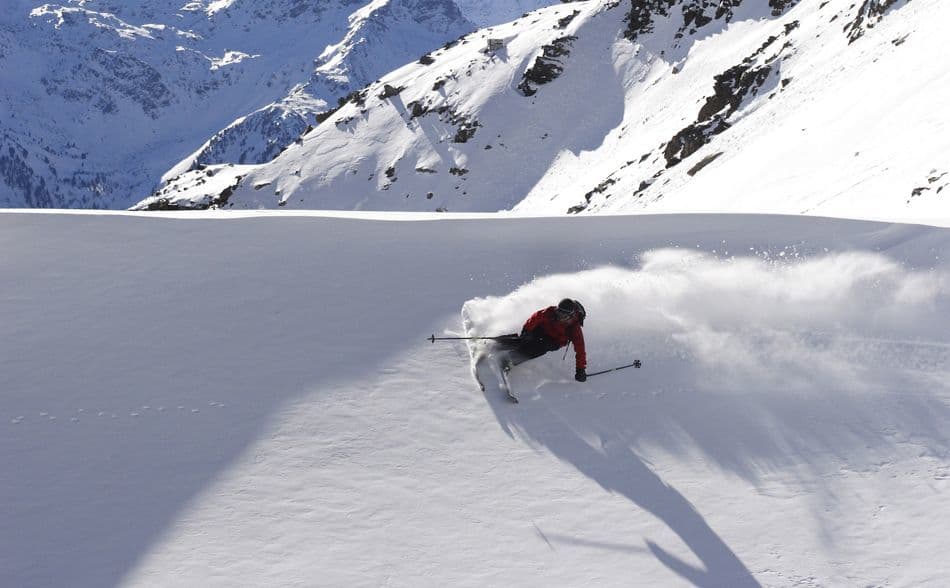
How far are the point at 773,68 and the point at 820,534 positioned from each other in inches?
2107

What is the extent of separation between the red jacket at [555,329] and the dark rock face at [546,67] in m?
80.7

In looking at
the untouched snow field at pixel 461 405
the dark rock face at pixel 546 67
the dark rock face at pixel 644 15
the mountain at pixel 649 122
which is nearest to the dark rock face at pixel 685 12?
the dark rock face at pixel 644 15

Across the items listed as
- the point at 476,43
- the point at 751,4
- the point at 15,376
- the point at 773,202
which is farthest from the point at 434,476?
the point at 476,43

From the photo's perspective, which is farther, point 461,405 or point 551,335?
point 551,335

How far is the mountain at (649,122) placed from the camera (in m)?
26.8

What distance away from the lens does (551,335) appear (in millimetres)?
9000

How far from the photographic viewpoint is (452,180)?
264 feet

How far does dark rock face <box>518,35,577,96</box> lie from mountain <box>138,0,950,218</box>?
8.9 inches

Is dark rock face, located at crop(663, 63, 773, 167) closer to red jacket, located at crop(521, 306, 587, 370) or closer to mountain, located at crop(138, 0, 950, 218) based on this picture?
mountain, located at crop(138, 0, 950, 218)

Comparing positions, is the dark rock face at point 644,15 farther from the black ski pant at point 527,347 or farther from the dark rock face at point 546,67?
the black ski pant at point 527,347

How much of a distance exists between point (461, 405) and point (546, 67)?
8389cm

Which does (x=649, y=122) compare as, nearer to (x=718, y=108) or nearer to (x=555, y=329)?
(x=718, y=108)

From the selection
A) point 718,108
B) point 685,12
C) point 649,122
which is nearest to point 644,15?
point 685,12

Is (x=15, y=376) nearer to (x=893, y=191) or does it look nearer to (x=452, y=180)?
(x=893, y=191)
